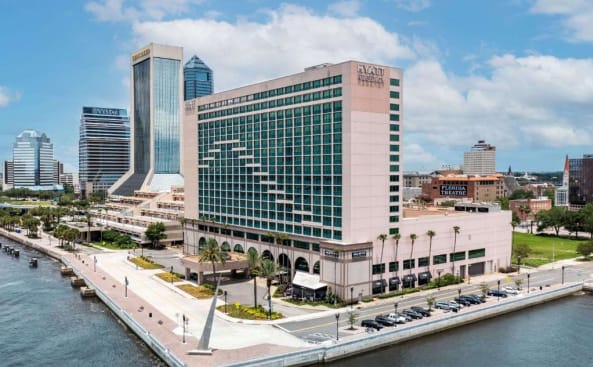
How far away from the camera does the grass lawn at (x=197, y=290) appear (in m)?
102

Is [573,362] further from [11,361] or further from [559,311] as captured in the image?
[11,361]

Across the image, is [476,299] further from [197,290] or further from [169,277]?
[169,277]

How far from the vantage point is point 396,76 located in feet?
334

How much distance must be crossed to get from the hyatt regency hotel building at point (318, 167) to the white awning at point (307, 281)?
2.04 meters

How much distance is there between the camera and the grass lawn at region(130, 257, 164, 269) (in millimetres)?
134375

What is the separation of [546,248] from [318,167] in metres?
99.0

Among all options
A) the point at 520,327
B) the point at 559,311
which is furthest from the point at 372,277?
the point at 559,311

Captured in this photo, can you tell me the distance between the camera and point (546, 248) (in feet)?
543

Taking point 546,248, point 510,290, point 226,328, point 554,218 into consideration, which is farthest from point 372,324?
point 554,218

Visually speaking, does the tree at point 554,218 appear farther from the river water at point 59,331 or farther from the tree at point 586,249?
the river water at point 59,331

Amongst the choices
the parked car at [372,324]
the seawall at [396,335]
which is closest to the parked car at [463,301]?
the seawall at [396,335]

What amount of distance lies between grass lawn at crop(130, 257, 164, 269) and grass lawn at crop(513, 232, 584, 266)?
296 feet

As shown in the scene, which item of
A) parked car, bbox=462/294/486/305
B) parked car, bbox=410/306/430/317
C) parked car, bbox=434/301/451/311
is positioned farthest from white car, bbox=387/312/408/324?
parked car, bbox=462/294/486/305

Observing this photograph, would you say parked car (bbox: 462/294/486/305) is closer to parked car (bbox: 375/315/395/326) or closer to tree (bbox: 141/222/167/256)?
parked car (bbox: 375/315/395/326)
